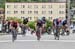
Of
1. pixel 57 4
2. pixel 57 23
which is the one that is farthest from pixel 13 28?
pixel 57 4

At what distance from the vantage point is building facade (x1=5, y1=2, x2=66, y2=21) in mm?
129750

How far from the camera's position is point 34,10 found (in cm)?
13162

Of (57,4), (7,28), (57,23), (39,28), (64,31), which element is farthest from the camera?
(57,4)

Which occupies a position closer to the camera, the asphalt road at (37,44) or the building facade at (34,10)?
the asphalt road at (37,44)

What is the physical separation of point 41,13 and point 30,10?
158 inches

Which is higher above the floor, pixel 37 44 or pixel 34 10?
pixel 37 44

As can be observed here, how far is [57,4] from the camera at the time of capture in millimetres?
129125

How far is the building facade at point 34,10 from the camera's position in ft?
426

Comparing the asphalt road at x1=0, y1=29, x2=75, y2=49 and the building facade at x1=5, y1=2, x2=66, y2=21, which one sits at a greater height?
the asphalt road at x1=0, y1=29, x2=75, y2=49

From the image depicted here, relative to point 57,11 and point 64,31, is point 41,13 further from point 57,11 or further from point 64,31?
point 64,31

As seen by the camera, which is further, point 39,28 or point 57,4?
point 57,4

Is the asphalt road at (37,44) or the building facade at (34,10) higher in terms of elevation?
the asphalt road at (37,44)

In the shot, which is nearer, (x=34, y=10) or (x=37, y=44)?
(x=37, y=44)

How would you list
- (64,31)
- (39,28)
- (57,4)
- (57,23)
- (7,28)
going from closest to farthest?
1. (39,28)
2. (57,23)
3. (64,31)
4. (7,28)
5. (57,4)
